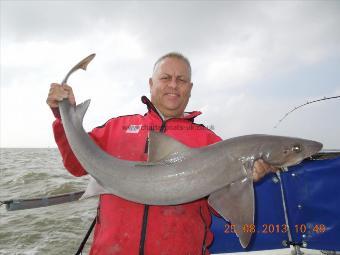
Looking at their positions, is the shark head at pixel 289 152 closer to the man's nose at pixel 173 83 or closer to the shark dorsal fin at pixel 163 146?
the shark dorsal fin at pixel 163 146

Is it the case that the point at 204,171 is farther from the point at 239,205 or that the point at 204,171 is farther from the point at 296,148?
the point at 296,148

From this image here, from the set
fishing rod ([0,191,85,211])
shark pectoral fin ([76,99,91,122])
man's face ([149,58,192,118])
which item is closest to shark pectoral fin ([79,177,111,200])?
shark pectoral fin ([76,99,91,122])

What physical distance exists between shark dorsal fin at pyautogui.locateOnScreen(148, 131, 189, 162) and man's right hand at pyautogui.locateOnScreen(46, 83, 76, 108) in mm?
1127

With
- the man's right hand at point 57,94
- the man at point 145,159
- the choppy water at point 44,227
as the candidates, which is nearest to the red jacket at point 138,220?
the man at point 145,159

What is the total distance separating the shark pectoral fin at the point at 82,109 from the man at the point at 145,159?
0.39 ft

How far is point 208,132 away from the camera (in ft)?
13.7

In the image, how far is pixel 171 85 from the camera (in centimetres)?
425

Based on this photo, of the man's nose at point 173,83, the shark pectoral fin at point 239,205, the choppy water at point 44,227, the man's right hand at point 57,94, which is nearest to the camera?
the shark pectoral fin at point 239,205

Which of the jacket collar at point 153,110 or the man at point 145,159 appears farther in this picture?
the jacket collar at point 153,110

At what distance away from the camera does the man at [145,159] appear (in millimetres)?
3324

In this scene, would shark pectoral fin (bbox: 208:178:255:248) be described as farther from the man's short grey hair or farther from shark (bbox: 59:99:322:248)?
the man's short grey hair

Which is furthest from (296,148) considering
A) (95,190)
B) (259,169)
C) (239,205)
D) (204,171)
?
(95,190)

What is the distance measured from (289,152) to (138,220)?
1.82 m

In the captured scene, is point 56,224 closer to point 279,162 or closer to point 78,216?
point 78,216
